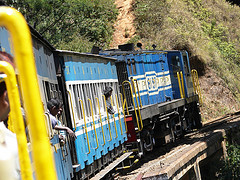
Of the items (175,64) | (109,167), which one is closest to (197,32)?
(175,64)

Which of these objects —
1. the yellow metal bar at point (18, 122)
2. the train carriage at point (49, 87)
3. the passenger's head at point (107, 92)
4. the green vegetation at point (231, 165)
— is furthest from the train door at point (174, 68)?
the yellow metal bar at point (18, 122)

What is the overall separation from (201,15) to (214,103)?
442 inches

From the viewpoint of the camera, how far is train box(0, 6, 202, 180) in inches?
254

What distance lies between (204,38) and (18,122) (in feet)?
103

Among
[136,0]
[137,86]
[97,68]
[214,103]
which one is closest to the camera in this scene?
[97,68]

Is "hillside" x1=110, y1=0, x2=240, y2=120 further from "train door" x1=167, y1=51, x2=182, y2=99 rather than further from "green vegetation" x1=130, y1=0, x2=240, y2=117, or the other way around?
"train door" x1=167, y1=51, x2=182, y2=99

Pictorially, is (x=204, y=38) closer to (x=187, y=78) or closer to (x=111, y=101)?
(x=187, y=78)

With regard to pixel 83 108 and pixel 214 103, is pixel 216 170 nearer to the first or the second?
pixel 83 108

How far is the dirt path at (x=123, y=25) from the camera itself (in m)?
31.4

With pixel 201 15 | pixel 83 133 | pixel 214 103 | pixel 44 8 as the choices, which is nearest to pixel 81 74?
pixel 83 133

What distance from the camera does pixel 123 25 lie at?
33031 mm

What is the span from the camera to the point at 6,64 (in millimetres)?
1207

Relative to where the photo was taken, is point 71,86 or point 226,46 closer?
point 71,86

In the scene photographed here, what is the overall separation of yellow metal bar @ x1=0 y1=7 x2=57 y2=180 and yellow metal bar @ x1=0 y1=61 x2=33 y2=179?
0.45 ft
